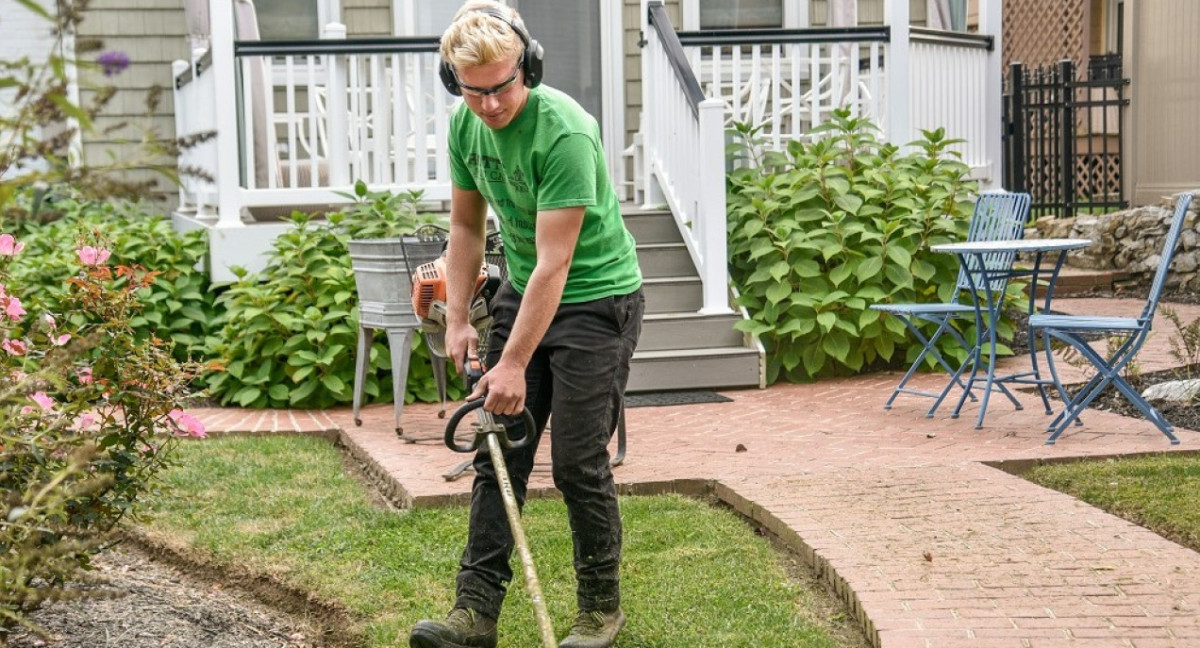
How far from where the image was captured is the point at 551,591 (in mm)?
4652

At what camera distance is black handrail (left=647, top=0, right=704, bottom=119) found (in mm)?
9422

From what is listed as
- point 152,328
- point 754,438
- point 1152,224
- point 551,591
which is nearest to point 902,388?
point 754,438

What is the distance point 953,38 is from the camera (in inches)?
432

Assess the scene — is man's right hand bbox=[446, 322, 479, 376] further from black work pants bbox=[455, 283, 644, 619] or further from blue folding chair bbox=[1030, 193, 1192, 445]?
blue folding chair bbox=[1030, 193, 1192, 445]

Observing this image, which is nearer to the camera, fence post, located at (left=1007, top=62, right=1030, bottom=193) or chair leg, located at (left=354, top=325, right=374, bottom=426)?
chair leg, located at (left=354, top=325, right=374, bottom=426)

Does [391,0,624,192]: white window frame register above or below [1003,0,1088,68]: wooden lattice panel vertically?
below

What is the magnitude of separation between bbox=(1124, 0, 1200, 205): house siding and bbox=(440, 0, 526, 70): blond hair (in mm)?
11135

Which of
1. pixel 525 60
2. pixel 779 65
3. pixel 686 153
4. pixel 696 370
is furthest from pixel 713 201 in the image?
pixel 525 60

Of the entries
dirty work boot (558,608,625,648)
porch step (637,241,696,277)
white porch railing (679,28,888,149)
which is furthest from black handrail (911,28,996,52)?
dirty work boot (558,608,625,648)

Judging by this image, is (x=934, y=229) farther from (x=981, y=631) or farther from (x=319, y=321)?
(x=981, y=631)

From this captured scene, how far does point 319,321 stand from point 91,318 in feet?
4.89

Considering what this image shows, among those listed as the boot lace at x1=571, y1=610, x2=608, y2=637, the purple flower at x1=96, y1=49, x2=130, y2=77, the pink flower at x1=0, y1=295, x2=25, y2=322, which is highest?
the purple flower at x1=96, y1=49, x2=130, y2=77

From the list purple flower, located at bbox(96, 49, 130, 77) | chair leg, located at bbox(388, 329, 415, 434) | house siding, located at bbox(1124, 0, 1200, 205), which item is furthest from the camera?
house siding, located at bbox(1124, 0, 1200, 205)

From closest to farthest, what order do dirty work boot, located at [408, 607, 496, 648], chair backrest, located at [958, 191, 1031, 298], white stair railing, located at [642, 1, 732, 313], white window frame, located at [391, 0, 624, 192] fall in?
1. dirty work boot, located at [408, 607, 496, 648]
2. chair backrest, located at [958, 191, 1031, 298]
3. white stair railing, located at [642, 1, 732, 313]
4. white window frame, located at [391, 0, 624, 192]
